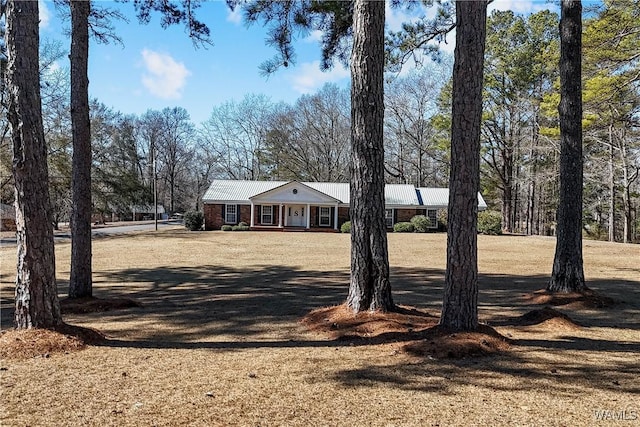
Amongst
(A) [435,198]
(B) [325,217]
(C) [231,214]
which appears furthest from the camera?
(A) [435,198]

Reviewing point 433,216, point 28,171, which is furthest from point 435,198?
point 28,171

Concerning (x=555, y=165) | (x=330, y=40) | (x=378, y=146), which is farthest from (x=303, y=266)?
(x=555, y=165)

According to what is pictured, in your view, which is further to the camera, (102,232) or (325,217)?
(325,217)

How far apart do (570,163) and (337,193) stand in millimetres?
27636

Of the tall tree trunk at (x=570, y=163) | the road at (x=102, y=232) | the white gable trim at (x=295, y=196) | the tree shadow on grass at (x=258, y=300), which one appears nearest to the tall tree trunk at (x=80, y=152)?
the tree shadow on grass at (x=258, y=300)

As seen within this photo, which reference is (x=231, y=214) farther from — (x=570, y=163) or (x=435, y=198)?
(x=570, y=163)

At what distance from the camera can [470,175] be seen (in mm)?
4785

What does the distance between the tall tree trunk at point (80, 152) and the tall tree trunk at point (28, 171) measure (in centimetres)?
296

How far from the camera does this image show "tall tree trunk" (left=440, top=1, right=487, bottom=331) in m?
4.79

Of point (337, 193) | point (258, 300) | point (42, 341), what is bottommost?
point (258, 300)

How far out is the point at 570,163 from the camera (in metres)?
8.17

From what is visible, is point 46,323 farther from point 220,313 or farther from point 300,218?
point 300,218

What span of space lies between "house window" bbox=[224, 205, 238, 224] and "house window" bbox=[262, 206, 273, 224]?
6.48 ft

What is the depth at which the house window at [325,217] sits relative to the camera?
113 ft
